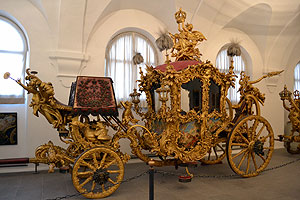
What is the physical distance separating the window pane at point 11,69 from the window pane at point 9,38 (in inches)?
7.0

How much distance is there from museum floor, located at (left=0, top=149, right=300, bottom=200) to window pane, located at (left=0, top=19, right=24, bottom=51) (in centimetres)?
288

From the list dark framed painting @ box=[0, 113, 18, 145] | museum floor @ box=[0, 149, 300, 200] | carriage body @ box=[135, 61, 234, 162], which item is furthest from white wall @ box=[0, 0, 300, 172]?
carriage body @ box=[135, 61, 234, 162]

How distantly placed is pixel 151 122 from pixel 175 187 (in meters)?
1.26

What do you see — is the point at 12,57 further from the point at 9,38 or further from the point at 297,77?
the point at 297,77

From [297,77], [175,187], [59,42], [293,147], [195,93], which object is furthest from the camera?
[297,77]

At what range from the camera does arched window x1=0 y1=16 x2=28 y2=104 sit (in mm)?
5832

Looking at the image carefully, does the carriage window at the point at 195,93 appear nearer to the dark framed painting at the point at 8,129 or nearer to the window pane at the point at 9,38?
the dark framed painting at the point at 8,129

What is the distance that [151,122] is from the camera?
4.89 m

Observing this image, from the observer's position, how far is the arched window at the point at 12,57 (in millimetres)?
5832

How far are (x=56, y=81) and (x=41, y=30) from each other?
1227 mm

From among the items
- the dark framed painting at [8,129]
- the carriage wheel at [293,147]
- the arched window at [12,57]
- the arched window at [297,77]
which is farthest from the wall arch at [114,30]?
the arched window at [297,77]

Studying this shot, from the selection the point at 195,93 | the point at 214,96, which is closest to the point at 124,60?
the point at 195,93

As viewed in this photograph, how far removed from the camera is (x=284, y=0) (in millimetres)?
7523

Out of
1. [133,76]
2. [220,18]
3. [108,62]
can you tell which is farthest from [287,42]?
[108,62]
